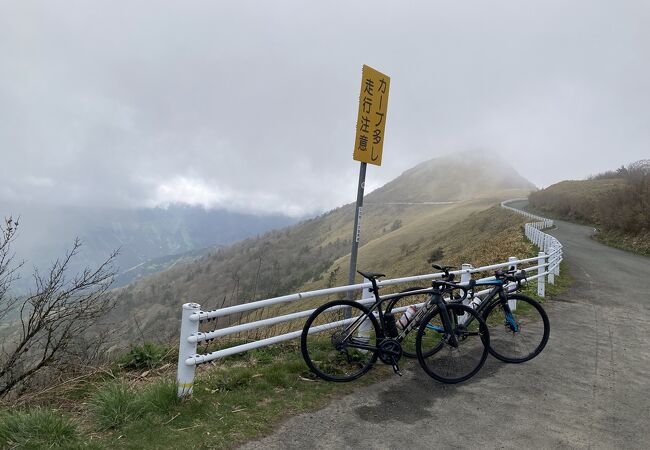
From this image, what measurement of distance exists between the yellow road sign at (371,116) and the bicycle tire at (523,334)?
282cm

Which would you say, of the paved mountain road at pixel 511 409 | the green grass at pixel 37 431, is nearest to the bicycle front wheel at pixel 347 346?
the paved mountain road at pixel 511 409

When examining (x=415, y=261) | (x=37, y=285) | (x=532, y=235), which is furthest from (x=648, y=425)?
(x=415, y=261)

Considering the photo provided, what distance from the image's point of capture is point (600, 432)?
402 cm

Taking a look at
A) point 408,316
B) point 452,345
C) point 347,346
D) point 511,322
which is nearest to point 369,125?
point 408,316

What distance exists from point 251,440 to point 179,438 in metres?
0.61

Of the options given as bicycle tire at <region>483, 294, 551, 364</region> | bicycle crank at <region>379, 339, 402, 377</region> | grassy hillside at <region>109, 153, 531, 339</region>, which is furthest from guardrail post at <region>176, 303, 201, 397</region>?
grassy hillside at <region>109, 153, 531, 339</region>

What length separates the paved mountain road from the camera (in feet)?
12.3

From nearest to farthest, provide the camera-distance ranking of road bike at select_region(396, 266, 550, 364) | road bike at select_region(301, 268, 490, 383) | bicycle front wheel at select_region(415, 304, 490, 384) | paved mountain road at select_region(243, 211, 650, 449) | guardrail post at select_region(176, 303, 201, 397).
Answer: paved mountain road at select_region(243, 211, 650, 449) < guardrail post at select_region(176, 303, 201, 397) < road bike at select_region(301, 268, 490, 383) < bicycle front wheel at select_region(415, 304, 490, 384) < road bike at select_region(396, 266, 550, 364)

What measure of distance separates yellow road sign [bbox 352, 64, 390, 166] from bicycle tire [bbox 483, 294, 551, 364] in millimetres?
2818

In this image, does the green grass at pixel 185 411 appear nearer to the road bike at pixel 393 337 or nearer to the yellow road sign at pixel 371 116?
the road bike at pixel 393 337

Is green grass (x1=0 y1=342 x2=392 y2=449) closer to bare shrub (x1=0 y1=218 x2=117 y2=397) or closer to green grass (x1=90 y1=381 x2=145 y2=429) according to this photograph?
green grass (x1=90 y1=381 x2=145 y2=429)

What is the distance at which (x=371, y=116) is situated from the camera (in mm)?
5582

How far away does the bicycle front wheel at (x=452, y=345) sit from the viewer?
515 centimetres

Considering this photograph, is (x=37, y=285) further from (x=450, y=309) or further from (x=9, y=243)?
(x=450, y=309)
